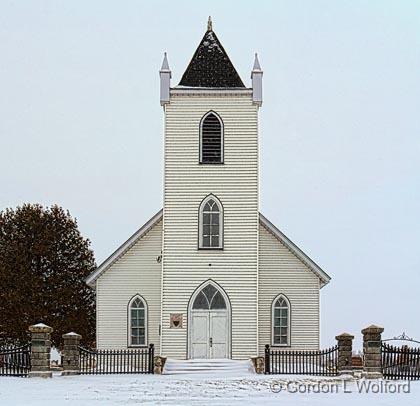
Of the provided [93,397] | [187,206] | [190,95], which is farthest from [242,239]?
[93,397]

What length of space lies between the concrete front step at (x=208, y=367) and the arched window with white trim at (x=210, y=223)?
419 centimetres

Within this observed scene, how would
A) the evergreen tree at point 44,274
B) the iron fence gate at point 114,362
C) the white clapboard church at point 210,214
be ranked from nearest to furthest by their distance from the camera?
the iron fence gate at point 114,362
the white clapboard church at point 210,214
the evergreen tree at point 44,274

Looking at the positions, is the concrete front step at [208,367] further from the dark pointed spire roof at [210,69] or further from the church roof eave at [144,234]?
the dark pointed spire roof at [210,69]

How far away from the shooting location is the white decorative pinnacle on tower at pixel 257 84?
3812cm

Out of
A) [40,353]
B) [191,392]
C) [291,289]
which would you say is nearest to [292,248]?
[291,289]

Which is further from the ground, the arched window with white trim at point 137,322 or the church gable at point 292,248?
the church gable at point 292,248

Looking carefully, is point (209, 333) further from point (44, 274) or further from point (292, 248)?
point (44, 274)

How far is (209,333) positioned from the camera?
37.6 metres

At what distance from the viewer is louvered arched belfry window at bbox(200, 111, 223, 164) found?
125 feet

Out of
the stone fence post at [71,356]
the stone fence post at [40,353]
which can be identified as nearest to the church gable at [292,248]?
the stone fence post at [71,356]

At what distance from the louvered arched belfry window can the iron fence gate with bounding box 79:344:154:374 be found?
7.24 m

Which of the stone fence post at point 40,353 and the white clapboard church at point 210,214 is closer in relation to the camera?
the stone fence post at point 40,353

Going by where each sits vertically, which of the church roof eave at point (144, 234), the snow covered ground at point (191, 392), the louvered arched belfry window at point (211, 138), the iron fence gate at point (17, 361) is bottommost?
the snow covered ground at point (191, 392)

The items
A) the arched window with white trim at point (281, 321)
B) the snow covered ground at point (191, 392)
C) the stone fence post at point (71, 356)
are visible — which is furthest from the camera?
the arched window with white trim at point (281, 321)
